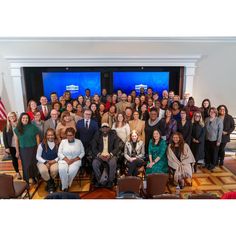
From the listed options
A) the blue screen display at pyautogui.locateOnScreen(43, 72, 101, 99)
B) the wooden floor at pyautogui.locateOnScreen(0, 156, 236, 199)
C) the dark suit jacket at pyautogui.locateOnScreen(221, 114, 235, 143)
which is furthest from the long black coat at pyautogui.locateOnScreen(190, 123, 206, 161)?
the blue screen display at pyautogui.locateOnScreen(43, 72, 101, 99)

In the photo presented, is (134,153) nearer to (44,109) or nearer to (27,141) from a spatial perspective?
(27,141)

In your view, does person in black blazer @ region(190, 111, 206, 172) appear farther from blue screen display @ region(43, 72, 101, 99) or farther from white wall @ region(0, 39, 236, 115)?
blue screen display @ region(43, 72, 101, 99)

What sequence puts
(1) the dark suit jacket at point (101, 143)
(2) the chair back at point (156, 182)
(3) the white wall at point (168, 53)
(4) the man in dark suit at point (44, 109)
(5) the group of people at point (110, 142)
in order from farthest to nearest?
(3) the white wall at point (168, 53) → (4) the man in dark suit at point (44, 109) → (1) the dark suit jacket at point (101, 143) → (5) the group of people at point (110, 142) → (2) the chair back at point (156, 182)

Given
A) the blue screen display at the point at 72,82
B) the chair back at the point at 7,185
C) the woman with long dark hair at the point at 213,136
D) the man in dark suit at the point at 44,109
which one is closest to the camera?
the chair back at the point at 7,185

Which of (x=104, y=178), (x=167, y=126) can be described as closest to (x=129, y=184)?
(x=104, y=178)

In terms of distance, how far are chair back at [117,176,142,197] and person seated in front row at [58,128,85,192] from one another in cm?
122

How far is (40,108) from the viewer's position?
524 centimetres

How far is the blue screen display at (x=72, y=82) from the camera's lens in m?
7.19

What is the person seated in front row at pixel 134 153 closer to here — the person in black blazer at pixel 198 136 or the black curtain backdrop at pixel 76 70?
the person in black blazer at pixel 198 136

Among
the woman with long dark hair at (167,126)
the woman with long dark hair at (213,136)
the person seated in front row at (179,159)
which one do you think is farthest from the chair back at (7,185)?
the woman with long dark hair at (213,136)
